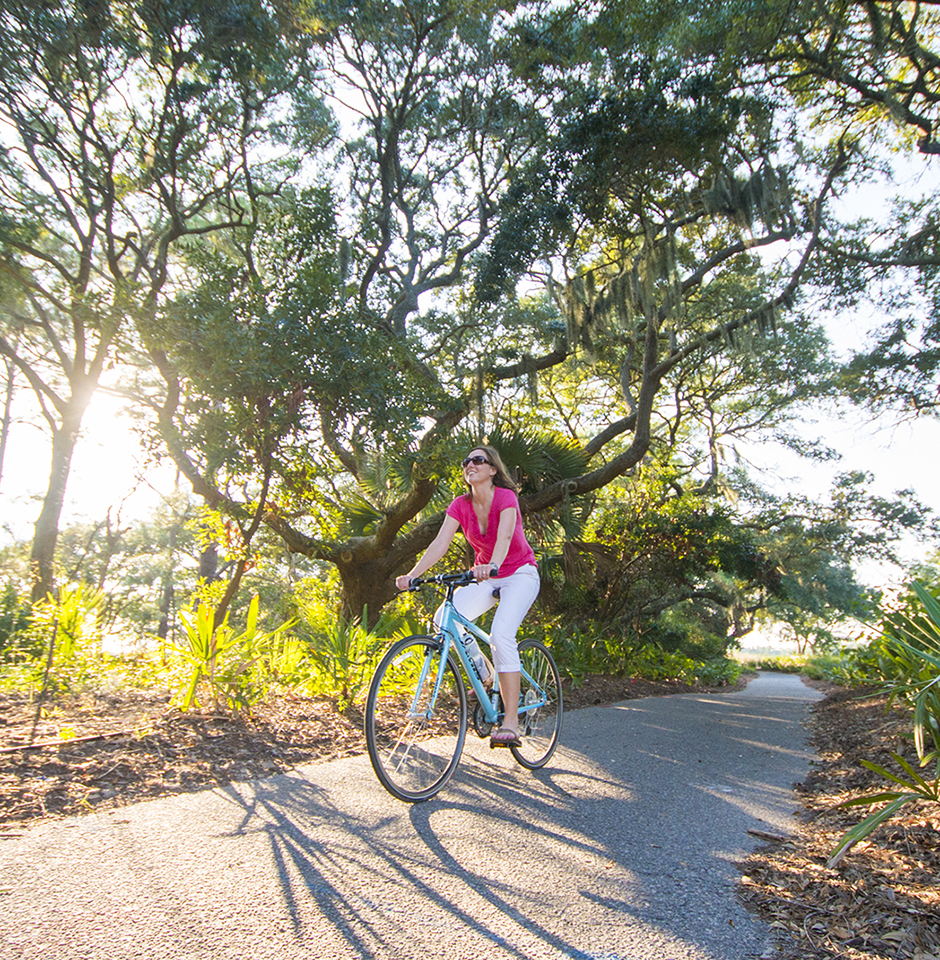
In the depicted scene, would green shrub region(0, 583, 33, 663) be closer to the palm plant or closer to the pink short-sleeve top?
the pink short-sleeve top

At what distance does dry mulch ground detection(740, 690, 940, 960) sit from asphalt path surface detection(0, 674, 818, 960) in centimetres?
11

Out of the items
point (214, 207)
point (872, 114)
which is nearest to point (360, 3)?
point (214, 207)

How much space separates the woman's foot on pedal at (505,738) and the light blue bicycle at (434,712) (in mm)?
131

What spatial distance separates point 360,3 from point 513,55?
8.03 feet

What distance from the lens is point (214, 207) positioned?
12242 mm

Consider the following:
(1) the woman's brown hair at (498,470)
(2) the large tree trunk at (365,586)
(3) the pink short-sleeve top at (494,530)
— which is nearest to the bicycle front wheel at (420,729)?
(3) the pink short-sleeve top at (494,530)

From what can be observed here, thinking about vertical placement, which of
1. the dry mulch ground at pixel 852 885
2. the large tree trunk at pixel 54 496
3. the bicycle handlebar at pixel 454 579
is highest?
the large tree trunk at pixel 54 496

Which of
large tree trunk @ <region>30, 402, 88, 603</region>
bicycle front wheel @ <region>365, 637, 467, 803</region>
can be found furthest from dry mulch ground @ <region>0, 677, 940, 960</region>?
large tree trunk @ <region>30, 402, 88, 603</region>

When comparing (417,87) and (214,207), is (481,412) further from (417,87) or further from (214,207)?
(214,207)

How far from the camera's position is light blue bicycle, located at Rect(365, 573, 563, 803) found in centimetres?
317

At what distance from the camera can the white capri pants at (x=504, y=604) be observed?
11.7ft

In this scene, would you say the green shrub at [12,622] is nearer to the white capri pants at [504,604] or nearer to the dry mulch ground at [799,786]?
the dry mulch ground at [799,786]

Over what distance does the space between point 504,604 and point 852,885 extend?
1.98 metres

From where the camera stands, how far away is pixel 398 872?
2301 mm
